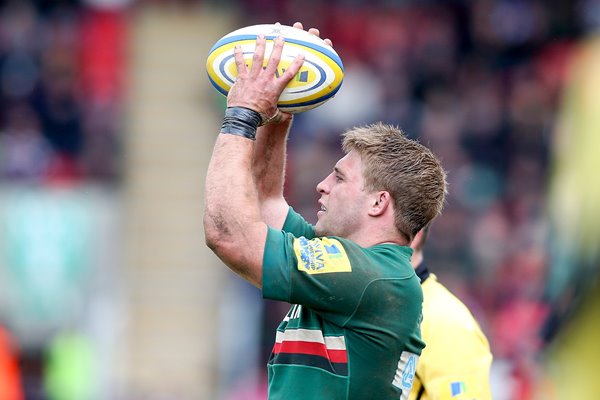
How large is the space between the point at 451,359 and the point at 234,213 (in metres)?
1.36

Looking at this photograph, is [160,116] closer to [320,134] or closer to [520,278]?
[320,134]

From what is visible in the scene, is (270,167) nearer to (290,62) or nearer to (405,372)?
(290,62)

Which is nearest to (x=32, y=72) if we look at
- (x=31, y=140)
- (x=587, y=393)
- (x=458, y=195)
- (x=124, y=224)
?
(x=31, y=140)

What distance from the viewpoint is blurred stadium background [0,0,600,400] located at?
40.1ft

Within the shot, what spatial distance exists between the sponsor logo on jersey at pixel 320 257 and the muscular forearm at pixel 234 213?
135 millimetres

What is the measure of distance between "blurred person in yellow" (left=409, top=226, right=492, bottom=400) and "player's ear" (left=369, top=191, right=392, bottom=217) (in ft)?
2.84

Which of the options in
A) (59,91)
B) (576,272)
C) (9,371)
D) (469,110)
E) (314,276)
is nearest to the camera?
(314,276)

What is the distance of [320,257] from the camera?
3.89 meters

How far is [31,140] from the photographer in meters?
13.3

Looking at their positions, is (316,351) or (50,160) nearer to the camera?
(316,351)

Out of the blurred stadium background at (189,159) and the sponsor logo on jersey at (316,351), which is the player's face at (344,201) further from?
the blurred stadium background at (189,159)

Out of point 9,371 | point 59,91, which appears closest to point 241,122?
point 9,371

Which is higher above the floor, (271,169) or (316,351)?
(271,169)

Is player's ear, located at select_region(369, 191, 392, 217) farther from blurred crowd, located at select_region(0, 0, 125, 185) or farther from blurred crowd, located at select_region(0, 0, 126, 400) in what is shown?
blurred crowd, located at select_region(0, 0, 125, 185)
